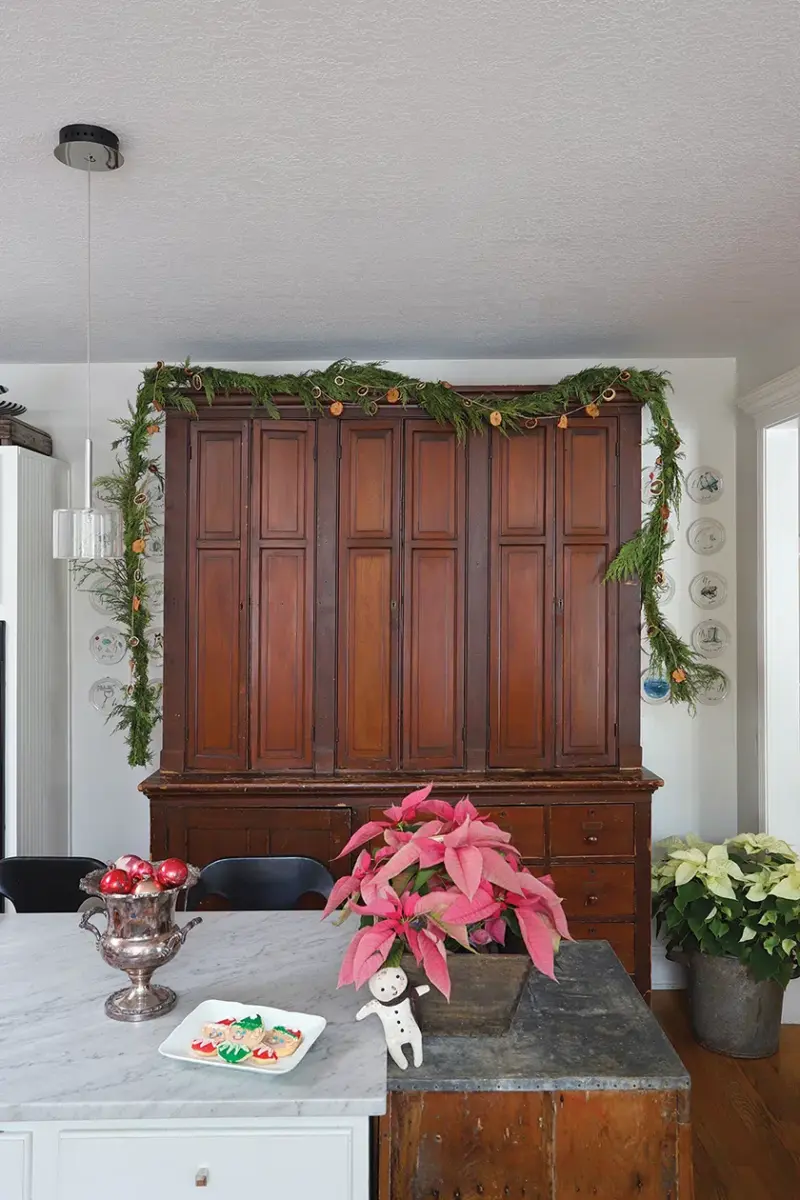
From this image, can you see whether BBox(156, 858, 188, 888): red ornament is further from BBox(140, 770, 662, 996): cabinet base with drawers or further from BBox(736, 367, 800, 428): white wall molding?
BBox(736, 367, 800, 428): white wall molding

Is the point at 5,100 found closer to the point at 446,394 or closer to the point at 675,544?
the point at 446,394

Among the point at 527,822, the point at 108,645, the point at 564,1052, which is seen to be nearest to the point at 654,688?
the point at 527,822

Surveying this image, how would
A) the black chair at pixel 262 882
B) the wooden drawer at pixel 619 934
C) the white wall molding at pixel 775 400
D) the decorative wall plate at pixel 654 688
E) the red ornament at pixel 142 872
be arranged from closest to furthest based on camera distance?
1. the red ornament at pixel 142 872
2. the black chair at pixel 262 882
3. the white wall molding at pixel 775 400
4. the wooden drawer at pixel 619 934
5. the decorative wall plate at pixel 654 688

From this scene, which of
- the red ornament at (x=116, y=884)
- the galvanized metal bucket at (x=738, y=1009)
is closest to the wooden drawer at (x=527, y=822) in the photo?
the galvanized metal bucket at (x=738, y=1009)

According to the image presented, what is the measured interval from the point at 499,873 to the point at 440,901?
0.39 feet

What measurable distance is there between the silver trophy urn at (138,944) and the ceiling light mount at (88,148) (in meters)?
1.56

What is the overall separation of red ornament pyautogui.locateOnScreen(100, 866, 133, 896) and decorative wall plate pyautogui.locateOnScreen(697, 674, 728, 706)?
2979 millimetres

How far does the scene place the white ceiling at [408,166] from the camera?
1624 mm

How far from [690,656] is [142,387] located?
2598 millimetres

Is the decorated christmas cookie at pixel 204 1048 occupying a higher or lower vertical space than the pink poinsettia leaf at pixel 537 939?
lower

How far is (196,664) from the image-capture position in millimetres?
3750

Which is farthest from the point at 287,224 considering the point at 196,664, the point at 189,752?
the point at 189,752

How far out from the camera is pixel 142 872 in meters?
1.84

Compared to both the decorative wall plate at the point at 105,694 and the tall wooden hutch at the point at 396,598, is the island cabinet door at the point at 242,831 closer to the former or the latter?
the tall wooden hutch at the point at 396,598
